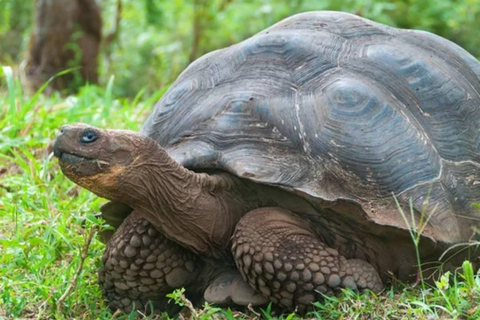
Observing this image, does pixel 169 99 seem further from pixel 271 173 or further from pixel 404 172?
pixel 404 172

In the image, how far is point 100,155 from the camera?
2.73 m

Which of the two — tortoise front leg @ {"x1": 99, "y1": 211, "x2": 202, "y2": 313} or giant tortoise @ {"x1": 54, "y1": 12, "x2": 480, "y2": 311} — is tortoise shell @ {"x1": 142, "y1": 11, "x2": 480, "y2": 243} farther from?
tortoise front leg @ {"x1": 99, "y1": 211, "x2": 202, "y2": 313}

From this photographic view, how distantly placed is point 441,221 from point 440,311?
0.47 meters

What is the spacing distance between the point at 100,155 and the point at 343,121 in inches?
39.6

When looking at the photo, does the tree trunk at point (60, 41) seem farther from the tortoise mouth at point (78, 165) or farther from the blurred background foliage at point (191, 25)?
the tortoise mouth at point (78, 165)

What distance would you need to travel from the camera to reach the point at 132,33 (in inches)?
583

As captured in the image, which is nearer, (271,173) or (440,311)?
(440,311)

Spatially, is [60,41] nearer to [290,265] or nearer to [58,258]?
[58,258]

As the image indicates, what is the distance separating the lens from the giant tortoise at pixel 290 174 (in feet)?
9.32

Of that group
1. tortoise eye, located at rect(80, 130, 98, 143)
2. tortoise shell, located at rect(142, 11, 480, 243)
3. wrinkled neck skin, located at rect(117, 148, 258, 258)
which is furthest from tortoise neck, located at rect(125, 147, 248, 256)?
tortoise eye, located at rect(80, 130, 98, 143)

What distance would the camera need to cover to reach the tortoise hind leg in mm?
2820

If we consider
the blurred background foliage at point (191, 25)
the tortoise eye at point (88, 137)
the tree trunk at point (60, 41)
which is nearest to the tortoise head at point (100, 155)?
the tortoise eye at point (88, 137)

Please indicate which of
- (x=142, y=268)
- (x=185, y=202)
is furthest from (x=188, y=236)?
(x=142, y=268)

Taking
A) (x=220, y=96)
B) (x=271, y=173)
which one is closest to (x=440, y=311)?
(x=271, y=173)
